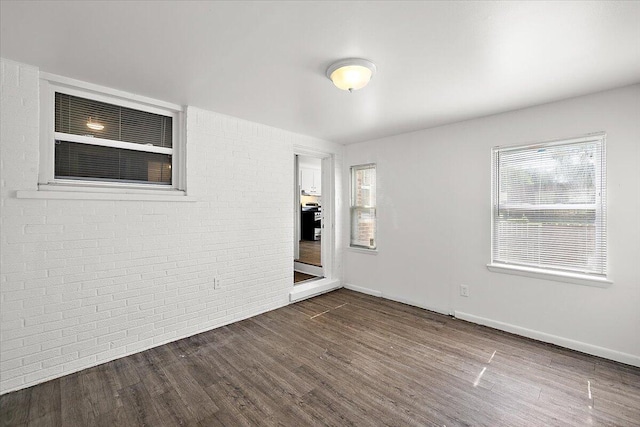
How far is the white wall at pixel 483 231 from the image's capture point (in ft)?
8.29

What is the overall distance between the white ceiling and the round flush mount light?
65 mm

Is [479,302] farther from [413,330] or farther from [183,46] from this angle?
[183,46]

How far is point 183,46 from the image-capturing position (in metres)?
1.94

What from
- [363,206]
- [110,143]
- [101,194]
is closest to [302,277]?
[363,206]

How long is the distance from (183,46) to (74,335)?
2481mm

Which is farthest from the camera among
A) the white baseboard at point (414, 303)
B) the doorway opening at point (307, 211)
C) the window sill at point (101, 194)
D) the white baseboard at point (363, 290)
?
the doorway opening at point (307, 211)

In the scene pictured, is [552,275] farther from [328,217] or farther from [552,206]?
[328,217]

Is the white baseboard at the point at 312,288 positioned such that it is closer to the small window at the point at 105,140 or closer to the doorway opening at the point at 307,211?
the doorway opening at the point at 307,211

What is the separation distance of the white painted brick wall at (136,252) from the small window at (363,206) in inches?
51.1

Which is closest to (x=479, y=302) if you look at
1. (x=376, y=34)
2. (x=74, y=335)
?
(x=376, y=34)

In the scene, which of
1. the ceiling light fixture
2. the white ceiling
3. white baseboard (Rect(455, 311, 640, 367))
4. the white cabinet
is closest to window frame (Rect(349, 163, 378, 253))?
white baseboard (Rect(455, 311, 640, 367))

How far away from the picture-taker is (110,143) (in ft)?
8.80

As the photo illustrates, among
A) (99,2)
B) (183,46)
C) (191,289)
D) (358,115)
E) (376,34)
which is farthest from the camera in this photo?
(358,115)

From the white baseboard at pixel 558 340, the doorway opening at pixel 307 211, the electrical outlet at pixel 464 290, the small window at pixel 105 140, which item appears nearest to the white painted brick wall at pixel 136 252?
the small window at pixel 105 140
